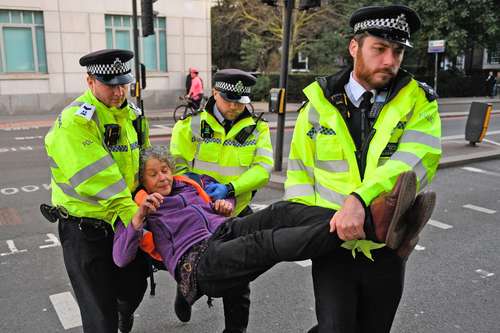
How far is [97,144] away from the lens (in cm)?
254

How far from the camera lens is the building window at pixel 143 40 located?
65.3ft

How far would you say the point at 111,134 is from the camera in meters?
2.68

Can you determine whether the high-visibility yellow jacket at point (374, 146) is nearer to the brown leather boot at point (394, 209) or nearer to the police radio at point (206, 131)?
the brown leather boot at point (394, 209)

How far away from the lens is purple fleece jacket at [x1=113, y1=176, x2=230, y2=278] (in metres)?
2.61

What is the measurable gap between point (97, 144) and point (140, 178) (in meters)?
0.47

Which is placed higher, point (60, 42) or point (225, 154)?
point (60, 42)

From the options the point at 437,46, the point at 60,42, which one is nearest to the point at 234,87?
the point at 60,42

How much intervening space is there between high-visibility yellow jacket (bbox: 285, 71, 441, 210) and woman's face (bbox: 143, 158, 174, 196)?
2.93 ft

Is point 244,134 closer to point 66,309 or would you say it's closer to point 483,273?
point 66,309

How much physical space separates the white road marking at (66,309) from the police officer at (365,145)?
2.17m

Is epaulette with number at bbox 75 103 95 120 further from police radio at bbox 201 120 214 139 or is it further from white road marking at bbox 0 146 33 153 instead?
white road marking at bbox 0 146 33 153

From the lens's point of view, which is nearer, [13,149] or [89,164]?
[89,164]

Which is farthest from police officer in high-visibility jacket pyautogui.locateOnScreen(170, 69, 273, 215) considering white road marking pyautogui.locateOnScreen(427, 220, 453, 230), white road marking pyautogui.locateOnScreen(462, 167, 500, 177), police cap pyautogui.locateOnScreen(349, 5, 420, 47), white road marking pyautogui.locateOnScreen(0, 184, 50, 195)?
white road marking pyautogui.locateOnScreen(462, 167, 500, 177)

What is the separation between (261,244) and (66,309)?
2.35 m
